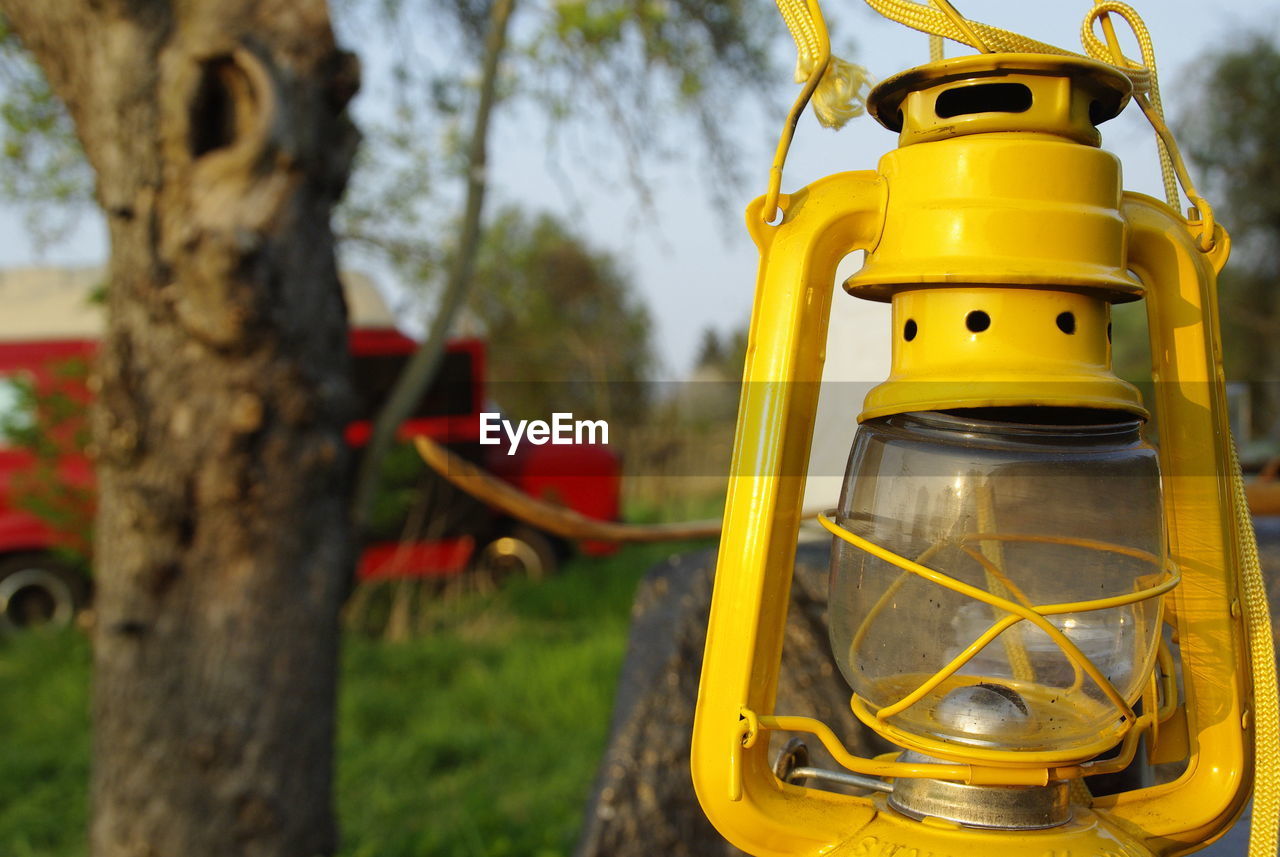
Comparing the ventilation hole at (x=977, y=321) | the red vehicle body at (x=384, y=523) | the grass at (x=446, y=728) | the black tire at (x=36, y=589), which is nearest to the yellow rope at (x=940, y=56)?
the ventilation hole at (x=977, y=321)

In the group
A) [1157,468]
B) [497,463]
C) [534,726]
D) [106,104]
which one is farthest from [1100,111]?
[497,463]

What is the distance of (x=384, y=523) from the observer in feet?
20.3

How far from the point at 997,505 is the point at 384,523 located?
18.6 ft

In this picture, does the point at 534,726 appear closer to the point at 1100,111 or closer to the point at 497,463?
the point at 497,463

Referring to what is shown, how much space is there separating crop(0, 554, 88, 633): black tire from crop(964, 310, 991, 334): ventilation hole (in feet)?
22.5

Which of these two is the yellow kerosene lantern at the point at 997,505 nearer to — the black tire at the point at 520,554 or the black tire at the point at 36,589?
the black tire at the point at 520,554

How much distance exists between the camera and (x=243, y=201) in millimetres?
2492

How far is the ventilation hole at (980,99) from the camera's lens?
2.49 ft

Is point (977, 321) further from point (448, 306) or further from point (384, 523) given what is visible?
point (384, 523)

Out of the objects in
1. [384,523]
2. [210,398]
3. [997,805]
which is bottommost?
[384,523]

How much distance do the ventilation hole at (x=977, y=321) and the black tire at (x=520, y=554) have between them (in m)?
6.36

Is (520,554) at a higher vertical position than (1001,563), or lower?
lower
